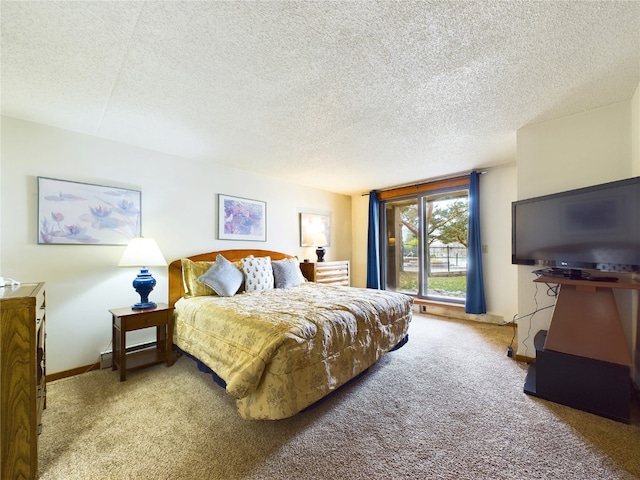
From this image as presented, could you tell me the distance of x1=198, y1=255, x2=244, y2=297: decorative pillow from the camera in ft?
9.50

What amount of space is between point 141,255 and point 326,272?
2.79 metres

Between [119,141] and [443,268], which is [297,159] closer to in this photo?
[119,141]

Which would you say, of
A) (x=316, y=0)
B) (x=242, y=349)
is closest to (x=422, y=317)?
(x=242, y=349)

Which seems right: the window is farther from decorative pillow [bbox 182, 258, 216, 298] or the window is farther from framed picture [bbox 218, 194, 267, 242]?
decorative pillow [bbox 182, 258, 216, 298]

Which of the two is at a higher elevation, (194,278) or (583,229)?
(583,229)

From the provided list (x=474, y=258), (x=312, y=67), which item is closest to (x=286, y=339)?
(x=312, y=67)

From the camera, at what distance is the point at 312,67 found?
1.70m

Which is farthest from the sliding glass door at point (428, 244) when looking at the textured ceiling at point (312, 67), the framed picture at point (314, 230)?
the textured ceiling at point (312, 67)

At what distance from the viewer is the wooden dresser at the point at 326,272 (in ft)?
14.4

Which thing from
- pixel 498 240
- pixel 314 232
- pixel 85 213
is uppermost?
pixel 85 213

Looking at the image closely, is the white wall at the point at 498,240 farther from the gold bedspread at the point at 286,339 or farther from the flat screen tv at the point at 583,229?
the gold bedspread at the point at 286,339

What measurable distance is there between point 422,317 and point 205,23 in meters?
4.54

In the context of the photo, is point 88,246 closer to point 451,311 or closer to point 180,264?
point 180,264

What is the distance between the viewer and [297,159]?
348 centimetres
